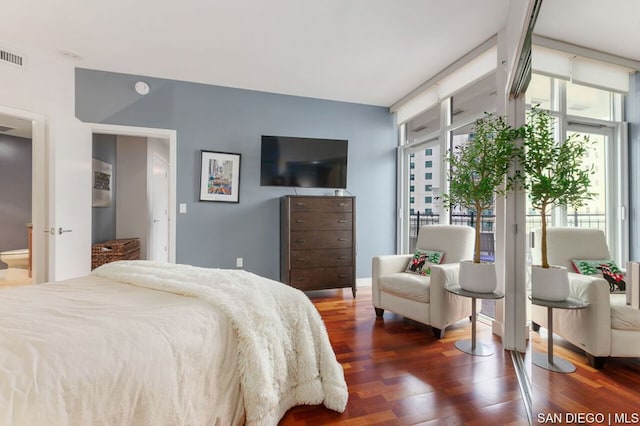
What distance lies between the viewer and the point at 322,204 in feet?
12.7

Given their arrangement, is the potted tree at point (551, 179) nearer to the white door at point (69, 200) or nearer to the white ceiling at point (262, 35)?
the white ceiling at point (262, 35)

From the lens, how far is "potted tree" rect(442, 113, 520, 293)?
88.2 inches

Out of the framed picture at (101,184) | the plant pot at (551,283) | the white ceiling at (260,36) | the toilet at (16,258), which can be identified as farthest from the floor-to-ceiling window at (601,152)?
the toilet at (16,258)

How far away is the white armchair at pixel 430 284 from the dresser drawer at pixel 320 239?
2.52ft

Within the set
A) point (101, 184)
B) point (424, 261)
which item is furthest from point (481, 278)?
point (101, 184)

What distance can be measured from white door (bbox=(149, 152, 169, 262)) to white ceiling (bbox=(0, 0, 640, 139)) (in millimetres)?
2304

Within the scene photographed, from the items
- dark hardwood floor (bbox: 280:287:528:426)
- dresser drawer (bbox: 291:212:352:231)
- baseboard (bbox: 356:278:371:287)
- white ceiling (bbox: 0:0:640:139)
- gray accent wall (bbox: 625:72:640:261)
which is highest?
white ceiling (bbox: 0:0:640:139)

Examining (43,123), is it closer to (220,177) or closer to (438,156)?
(220,177)

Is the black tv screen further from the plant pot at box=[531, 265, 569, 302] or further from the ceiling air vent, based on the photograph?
the plant pot at box=[531, 265, 569, 302]

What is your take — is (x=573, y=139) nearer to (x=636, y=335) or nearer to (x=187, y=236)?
(x=636, y=335)

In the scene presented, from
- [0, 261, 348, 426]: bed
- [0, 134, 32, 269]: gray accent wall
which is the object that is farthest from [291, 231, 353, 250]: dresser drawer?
[0, 134, 32, 269]: gray accent wall

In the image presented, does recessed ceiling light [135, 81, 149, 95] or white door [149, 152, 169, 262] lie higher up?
recessed ceiling light [135, 81, 149, 95]

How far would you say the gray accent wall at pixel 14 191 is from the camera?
16.6 feet

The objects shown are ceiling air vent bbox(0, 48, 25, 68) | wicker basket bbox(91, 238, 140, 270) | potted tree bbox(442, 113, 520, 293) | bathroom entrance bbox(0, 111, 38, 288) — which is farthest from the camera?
bathroom entrance bbox(0, 111, 38, 288)
